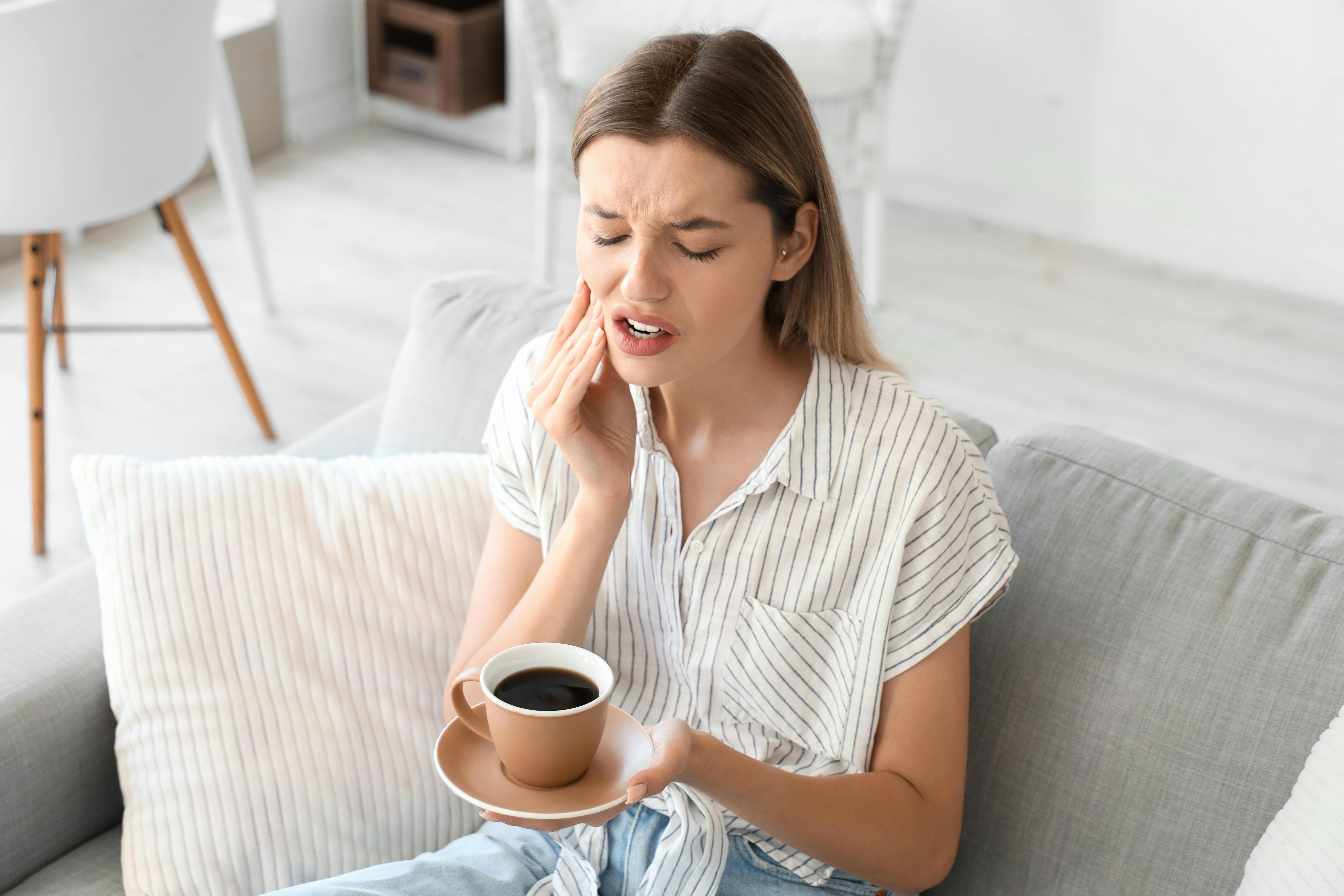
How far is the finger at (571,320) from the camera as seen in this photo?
43.9 inches

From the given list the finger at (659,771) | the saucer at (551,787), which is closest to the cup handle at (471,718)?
the saucer at (551,787)

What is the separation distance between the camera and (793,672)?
113cm

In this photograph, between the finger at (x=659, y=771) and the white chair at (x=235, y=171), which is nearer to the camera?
the finger at (x=659, y=771)

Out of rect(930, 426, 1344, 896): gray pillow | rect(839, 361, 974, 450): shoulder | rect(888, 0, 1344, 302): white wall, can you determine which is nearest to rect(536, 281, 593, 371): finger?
rect(839, 361, 974, 450): shoulder

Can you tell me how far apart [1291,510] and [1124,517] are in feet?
0.47

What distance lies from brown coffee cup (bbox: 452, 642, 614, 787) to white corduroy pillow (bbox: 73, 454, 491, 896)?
0.36 meters

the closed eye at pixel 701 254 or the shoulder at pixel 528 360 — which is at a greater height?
the closed eye at pixel 701 254

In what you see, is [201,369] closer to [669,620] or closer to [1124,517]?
[669,620]

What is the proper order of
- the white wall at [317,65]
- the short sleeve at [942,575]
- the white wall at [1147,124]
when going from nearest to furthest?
the short sleeve at [942,575], the white wall at [1147,124], the white wall at [317,65]

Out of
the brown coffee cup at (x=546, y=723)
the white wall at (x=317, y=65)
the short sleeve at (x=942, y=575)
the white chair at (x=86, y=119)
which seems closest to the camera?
the brown coffee cup at (x=546, y=723)

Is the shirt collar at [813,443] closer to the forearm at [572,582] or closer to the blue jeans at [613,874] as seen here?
the forearm at [572,582]

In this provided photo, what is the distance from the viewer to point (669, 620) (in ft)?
3.79

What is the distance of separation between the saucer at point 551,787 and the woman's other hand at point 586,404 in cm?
24

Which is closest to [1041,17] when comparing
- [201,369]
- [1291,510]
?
[201,369]
